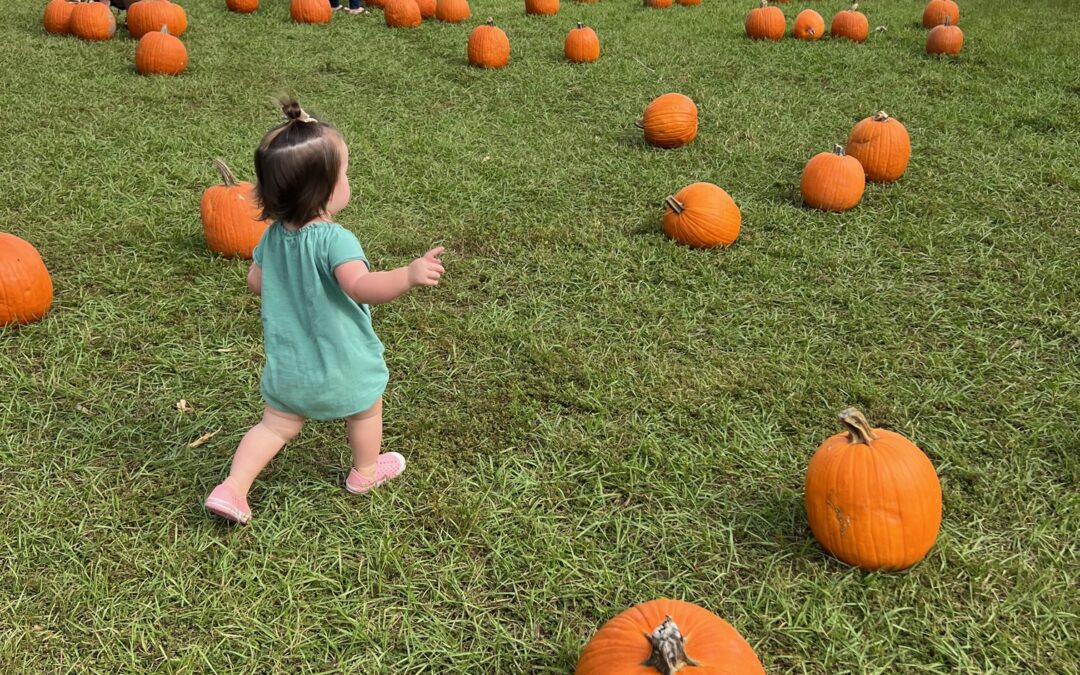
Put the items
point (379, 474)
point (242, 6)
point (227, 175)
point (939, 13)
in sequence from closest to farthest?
point (379, 474), point (227, 175), point (939, 13), point (242, 6)

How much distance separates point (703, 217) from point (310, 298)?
2.74 m

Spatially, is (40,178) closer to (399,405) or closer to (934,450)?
(399,405)

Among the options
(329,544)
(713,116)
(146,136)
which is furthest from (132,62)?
(329,544)

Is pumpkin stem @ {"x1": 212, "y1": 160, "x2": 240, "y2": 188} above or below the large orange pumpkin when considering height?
above

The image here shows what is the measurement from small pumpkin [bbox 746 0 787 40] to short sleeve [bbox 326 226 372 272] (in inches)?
332

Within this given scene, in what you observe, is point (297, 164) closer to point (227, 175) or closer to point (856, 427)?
point (856, 427)

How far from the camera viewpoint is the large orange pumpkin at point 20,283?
12.7 feet

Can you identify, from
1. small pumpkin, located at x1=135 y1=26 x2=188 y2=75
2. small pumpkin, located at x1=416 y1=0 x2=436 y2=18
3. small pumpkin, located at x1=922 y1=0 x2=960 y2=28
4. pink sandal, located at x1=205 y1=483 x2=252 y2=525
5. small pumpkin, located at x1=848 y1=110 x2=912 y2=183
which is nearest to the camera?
pink sandal, located at x1=205 y1=483 x2=252 y2=525

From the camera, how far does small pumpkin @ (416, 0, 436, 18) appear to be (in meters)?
10.4

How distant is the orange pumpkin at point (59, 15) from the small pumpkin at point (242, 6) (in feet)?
6.23

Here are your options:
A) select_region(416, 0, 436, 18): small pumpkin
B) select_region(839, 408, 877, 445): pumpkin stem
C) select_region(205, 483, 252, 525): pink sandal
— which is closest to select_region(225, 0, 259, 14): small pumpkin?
select_region(416, 0, 436, 18): small pumpkin

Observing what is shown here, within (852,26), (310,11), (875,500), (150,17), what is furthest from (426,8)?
(875,500)

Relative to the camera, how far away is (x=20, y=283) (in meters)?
3.90

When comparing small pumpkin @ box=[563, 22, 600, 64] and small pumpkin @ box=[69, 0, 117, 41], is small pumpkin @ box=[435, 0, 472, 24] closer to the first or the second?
small pumpkin @ box=[563, 22, 600, 64]
